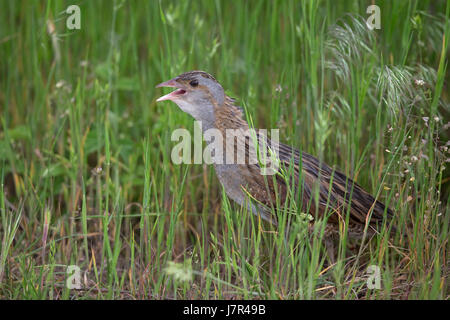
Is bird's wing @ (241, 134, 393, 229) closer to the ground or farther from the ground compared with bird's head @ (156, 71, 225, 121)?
closer to the ground

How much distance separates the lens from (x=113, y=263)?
3.03 meters

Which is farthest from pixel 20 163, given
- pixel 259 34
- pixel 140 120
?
pixel 259 34

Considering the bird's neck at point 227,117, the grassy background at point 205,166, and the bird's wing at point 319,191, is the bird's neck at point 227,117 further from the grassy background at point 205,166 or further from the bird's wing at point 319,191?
the bird's wing at point 319,191

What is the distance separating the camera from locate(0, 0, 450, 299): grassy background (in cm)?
311

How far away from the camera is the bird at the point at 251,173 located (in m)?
3.40

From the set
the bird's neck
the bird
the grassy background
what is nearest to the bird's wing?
the bird

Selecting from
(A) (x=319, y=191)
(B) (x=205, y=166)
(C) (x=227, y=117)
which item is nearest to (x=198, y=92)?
(C) (x=227, y=117)

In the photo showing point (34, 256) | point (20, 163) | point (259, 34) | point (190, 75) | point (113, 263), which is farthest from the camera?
point (259, 34)

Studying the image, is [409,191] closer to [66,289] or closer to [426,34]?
[426,34]

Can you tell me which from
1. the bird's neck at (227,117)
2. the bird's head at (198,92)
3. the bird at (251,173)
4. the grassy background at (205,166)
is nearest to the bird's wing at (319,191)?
the bird at (251,173)

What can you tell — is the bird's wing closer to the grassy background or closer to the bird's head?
the grassy background

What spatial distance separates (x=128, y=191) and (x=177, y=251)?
689 mm

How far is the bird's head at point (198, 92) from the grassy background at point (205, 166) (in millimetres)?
110

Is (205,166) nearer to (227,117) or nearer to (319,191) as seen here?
(227,117)
